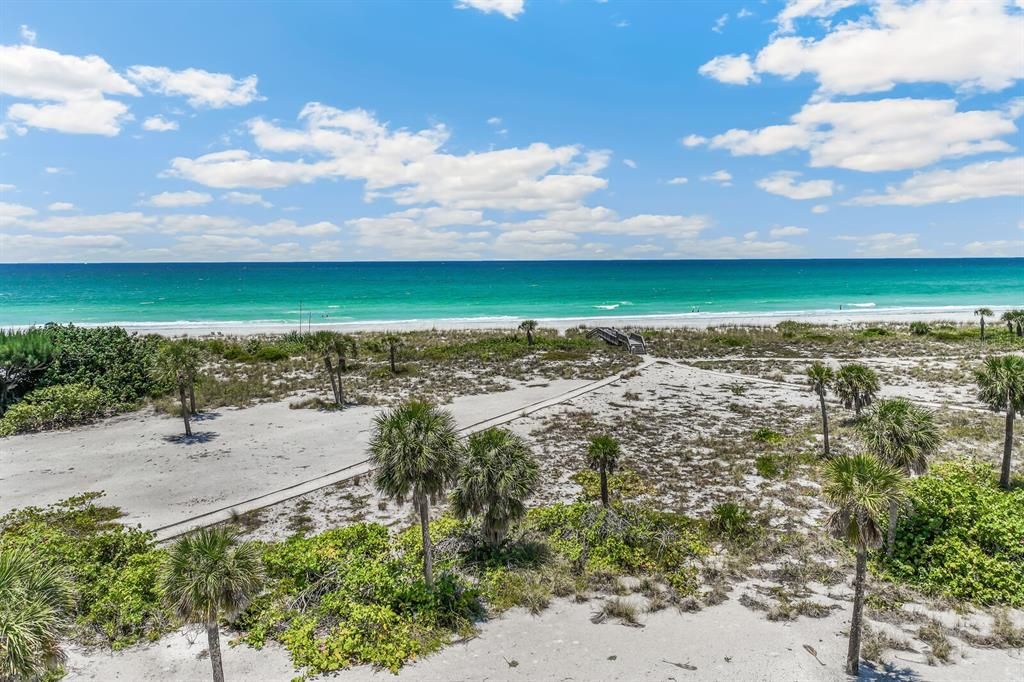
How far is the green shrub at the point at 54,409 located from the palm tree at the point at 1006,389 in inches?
1698

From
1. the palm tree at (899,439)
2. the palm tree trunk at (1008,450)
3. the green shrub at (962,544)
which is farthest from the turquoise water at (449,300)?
the green shrub at (962,544)

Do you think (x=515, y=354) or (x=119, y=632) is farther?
(x=515, y=354)

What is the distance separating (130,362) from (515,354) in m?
30.5

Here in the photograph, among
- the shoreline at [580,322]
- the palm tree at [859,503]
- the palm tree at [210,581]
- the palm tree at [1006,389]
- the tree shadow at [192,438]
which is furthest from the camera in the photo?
the shoreline at [580,322]

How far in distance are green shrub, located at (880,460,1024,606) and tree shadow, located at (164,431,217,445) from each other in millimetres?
29954

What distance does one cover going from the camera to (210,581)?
9812 mm

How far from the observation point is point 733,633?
43.1 ft

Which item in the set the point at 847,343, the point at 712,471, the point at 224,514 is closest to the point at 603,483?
the point at 712,471

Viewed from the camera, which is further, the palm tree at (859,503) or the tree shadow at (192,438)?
the tree shadow at (192,438)

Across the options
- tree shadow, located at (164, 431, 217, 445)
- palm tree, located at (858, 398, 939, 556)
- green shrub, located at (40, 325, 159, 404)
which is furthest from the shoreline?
palm tree, located at (858, 398, 939, 556)

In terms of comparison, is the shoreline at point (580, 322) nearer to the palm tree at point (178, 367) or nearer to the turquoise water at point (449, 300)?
the turquoise water at point (449, 300)

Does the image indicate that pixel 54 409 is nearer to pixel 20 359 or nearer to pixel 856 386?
pixel 20 359

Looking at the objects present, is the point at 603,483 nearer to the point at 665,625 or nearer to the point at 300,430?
the point at 665,625

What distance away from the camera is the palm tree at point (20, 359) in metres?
31.8
